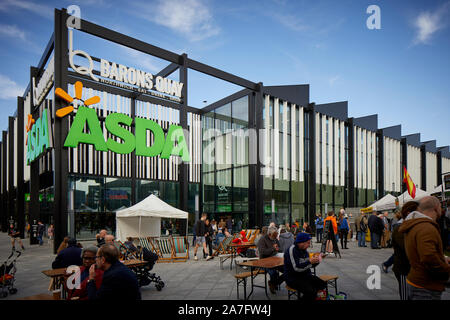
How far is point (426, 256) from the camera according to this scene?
122 inches

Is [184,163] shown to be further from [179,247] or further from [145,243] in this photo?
[145,243]

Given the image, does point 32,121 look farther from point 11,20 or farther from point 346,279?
point 346,279

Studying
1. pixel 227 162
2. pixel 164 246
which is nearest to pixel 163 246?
pixel 164 246

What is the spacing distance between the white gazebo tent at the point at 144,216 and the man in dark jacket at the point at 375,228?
8.64 m

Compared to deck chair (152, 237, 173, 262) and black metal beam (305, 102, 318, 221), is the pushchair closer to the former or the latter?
deck chair (152, 237, 173, 262)

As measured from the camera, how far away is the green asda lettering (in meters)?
16.7

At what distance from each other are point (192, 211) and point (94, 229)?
409 inches

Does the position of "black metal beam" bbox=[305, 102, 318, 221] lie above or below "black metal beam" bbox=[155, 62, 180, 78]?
below

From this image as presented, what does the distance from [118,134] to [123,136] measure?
0.30 metres

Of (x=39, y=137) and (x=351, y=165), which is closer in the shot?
(x=39, y=137)

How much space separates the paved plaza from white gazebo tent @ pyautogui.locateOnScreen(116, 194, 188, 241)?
245 centimetres

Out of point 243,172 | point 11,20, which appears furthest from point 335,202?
point 11,20

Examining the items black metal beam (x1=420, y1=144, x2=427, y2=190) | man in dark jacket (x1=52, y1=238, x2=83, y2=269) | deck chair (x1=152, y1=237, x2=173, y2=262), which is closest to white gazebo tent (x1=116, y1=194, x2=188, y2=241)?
deck chair (x1=152, y1=237, x2=173, y2=262)

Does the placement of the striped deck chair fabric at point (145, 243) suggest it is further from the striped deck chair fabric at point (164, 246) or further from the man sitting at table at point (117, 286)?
the man sitting at table at point (117, 286)
